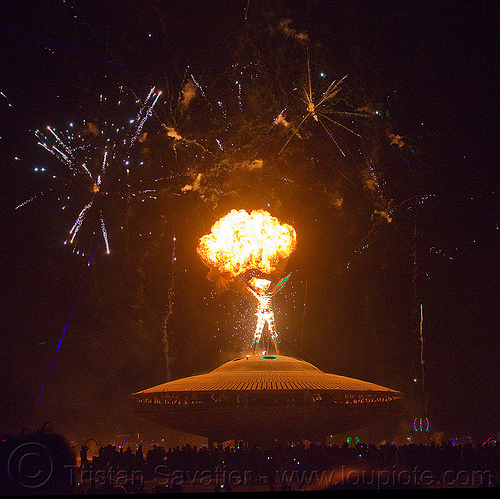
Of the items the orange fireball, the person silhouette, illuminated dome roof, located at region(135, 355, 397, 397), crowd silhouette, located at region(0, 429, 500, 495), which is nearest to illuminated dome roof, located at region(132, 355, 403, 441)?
illuminated dome roof, located at region(135, 355, 397, 397)

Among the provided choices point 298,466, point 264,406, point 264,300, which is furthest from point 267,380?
point 264,300

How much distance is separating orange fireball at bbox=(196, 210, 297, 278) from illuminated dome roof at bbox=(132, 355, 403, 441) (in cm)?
840

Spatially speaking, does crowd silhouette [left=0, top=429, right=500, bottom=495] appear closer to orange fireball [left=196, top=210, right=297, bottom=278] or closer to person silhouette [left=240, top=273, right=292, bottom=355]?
person silhouette [left=240, top=273, right=292, bottom=355]

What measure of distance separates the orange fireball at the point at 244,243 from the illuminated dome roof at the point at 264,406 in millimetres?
8404

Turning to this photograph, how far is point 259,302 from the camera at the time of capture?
39281 millimetres

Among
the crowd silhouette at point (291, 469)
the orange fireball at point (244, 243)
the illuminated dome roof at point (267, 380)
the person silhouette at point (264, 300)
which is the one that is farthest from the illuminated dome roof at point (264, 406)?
the orange fireball at point (244, 243)

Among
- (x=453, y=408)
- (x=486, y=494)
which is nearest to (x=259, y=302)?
(x=486, y=494)

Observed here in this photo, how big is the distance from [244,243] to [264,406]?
1260cm

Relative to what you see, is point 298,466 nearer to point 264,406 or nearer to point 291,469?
point 291,469

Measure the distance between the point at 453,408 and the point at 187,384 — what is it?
40141 mm

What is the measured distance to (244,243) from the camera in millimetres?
→ 38312

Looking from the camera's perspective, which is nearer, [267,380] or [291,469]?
[291,469]

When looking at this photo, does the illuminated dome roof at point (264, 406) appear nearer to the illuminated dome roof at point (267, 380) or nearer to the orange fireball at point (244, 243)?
the illuminated dome roof at point (267, 380)

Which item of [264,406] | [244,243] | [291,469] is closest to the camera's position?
[291,469]
